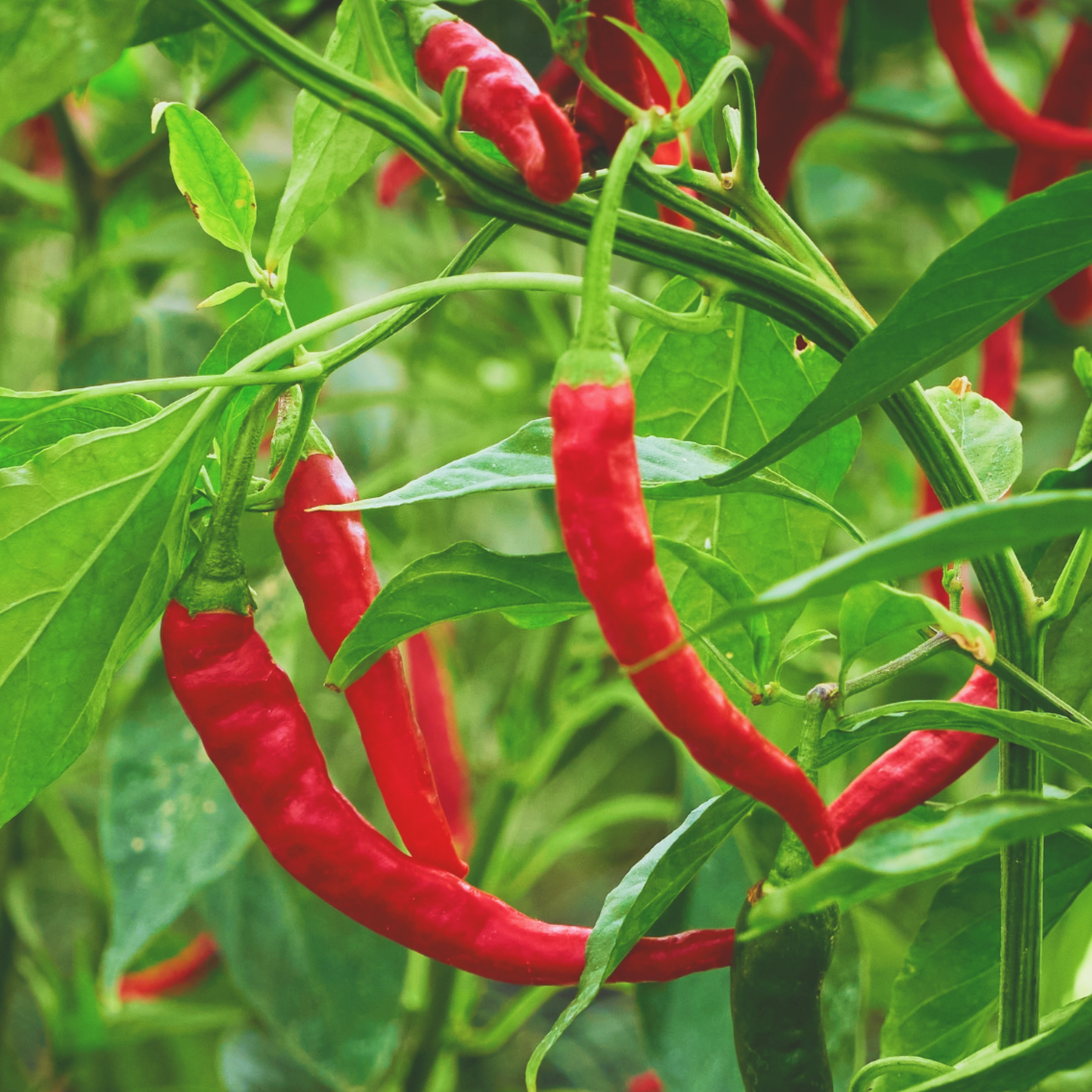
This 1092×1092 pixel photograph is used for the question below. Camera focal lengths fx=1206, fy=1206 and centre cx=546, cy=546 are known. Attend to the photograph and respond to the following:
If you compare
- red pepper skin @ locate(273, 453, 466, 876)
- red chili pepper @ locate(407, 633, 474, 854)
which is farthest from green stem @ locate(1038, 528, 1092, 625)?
red chili pepper @ locate(407, 633, 474, 854)

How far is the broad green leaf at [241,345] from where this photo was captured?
1.41 ft

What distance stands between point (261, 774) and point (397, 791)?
5cm

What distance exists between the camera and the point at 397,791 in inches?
17.1

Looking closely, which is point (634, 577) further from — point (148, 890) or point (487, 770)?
point (487, 770)

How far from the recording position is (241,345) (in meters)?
0.44

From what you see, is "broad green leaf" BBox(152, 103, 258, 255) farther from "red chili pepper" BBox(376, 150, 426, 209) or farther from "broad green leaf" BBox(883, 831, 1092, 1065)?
"red chili pepper" BBox(376, 150, 426, 209)

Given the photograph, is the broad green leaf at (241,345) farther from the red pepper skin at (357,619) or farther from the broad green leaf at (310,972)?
the broad green leaf at (310,972)

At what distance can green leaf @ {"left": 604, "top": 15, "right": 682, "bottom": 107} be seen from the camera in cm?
32

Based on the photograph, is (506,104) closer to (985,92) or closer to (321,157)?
(321,157)

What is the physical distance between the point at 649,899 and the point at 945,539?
7.4 inches

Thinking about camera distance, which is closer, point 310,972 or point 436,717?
point 310,972

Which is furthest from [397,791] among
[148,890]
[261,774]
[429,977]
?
[429,977]

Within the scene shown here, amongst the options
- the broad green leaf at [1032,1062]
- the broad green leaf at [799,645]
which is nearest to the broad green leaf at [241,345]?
the broad green leaf at [799,645]

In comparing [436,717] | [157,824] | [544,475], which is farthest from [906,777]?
[436,717]
